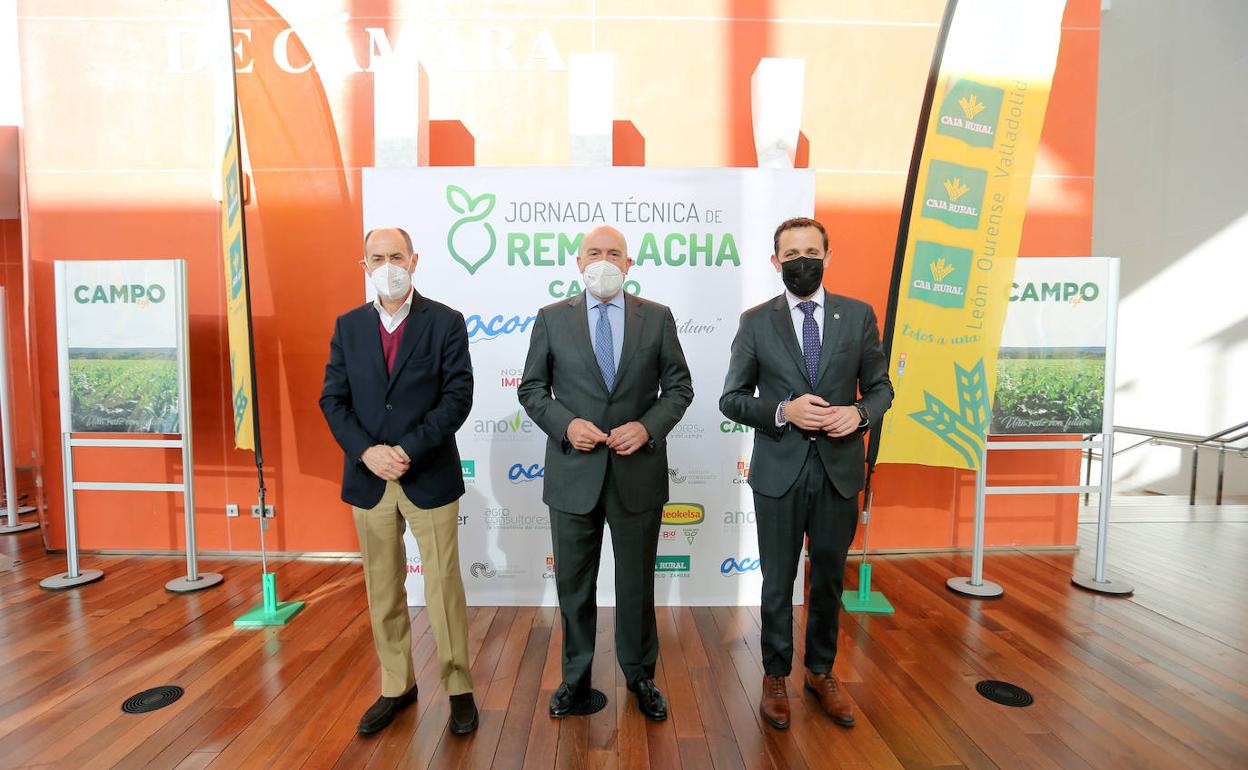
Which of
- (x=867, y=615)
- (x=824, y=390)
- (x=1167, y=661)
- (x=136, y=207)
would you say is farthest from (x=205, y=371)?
(x=1167, y=661)

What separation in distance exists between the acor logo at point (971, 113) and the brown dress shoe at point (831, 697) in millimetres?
2478

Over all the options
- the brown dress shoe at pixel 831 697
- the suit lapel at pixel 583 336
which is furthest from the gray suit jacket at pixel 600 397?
the brown dress shoe at pixel 831 697

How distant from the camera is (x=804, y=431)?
2.22 metres

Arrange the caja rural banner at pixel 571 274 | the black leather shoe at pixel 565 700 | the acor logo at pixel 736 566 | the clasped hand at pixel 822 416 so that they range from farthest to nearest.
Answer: the acor logo at pixel 736 566 < the caja rural banner at pixel 571 274 < the black leather shoe at pixel 565 700 < the clasped hand at pixel 822 416

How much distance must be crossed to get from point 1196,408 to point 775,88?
6.53 meters

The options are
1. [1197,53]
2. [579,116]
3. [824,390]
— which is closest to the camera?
[824,390]

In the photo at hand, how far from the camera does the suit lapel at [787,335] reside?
7.34ft

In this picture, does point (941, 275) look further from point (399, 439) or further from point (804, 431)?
point (399, 439)

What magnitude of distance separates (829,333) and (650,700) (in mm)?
1490

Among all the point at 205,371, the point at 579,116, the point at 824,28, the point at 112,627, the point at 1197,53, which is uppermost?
the point at 1197,53

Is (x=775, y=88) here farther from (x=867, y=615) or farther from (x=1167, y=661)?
(x=1167, y=661)

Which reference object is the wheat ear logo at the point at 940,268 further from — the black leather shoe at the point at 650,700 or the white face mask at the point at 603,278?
the black leather shoe at the point at 650,700

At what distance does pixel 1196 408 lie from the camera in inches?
270

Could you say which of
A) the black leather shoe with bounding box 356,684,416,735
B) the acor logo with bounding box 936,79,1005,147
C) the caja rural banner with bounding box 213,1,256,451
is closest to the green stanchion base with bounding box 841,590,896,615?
the black leather shoe with bounding box 356,684,416,735
